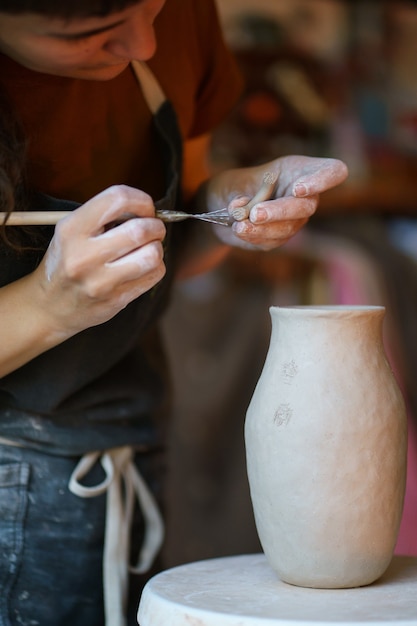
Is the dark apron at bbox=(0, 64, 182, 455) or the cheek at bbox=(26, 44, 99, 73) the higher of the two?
the cheek at bbox=(26, 44, 99, 73)

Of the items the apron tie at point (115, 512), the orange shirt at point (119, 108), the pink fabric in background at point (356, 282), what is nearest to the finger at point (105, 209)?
the orange shirt at point (119, 108)

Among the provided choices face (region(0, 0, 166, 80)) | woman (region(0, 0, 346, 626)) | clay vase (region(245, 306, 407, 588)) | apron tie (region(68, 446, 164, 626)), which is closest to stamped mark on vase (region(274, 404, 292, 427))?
clay vase (region(245, 306, 407, 588))

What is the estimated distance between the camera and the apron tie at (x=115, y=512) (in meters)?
1.34

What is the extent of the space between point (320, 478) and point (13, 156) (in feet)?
1.78

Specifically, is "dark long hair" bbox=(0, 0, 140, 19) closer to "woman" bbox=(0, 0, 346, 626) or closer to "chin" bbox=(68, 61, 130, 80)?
"woman" bbox=(0, 0, 346, 626)

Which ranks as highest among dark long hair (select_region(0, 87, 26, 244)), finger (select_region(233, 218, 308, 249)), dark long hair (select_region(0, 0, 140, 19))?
dark long hair (select_region(0, 0, 140, 19))

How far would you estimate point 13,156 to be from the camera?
113 cm

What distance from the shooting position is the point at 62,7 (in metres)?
1.03

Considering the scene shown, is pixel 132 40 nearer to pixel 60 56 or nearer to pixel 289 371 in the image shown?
pixel 60 56

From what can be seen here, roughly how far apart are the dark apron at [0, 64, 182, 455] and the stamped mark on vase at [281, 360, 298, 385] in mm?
262

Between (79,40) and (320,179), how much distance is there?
1.14 ft

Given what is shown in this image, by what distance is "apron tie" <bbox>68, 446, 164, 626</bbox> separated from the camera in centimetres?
134

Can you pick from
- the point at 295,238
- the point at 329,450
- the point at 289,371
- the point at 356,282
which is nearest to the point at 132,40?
the point at 289,371

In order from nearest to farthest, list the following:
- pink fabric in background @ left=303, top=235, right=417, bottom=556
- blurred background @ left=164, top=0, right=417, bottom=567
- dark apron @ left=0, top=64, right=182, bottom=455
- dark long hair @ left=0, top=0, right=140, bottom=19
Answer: dark long hair @ left=0, top=0, right=140, bottom=19
dark apron @ left=0, top=64, right=182, bottom=455
pink fabric in background @ left=303, top=235, right=417, bottom=556
blurred background @ left=164, top=0, right=417, bottom=567
